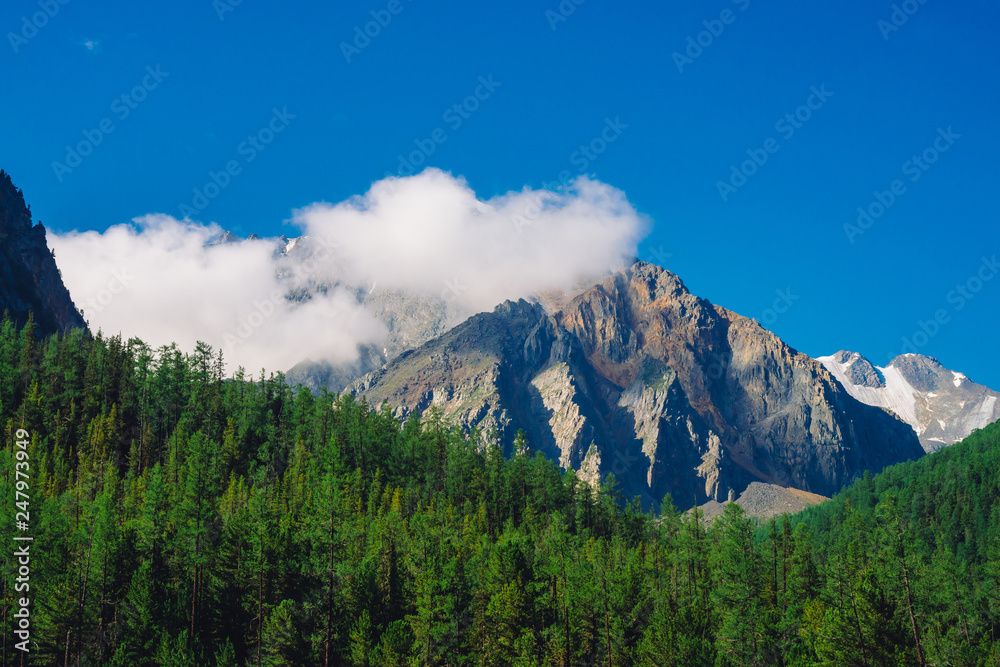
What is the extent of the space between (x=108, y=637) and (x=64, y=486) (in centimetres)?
4599

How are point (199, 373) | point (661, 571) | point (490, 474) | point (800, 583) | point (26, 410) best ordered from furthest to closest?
point (199, 373), point (490, 474), point (26, 410), point (661, 571), point (800, 583)

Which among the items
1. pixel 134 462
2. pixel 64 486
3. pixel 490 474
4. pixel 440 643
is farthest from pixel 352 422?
pixel 440 643

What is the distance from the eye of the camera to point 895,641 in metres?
70.6

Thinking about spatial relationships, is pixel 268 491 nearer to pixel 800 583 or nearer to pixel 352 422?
pixel 352 422

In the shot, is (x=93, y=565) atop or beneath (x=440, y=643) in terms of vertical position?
atop

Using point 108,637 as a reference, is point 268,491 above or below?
above

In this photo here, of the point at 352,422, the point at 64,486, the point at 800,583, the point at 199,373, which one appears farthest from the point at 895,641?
the point at 199,373

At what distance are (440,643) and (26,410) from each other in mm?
85481

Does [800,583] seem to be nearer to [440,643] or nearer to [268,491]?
[440,643]

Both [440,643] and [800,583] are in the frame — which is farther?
[800,583]

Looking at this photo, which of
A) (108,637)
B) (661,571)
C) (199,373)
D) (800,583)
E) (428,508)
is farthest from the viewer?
(199,373)

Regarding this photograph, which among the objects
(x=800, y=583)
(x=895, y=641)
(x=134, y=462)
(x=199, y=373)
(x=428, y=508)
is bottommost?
(x=895, y=641)

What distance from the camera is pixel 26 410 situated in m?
123

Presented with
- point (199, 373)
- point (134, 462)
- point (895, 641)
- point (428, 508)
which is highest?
point (199, 373)
